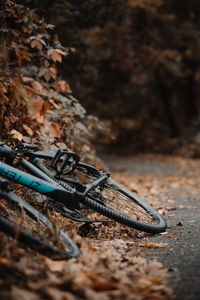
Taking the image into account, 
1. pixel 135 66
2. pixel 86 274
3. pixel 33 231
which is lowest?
pixel 86 274

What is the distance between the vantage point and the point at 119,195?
2762mm

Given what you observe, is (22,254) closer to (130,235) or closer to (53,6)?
(130,235)

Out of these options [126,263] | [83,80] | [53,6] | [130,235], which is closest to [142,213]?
[130,235]

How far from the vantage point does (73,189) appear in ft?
7.55

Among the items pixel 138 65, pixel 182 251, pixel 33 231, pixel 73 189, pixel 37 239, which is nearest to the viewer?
pixel 37 239

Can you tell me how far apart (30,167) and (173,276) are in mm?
1367

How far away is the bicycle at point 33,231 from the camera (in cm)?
181

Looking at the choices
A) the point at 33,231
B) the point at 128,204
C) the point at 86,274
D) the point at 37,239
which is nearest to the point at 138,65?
the point at 128,204

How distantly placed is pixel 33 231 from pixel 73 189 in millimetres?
474

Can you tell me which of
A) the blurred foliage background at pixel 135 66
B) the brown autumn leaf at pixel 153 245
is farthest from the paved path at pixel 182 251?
the blurred foliage background at pixel 135 66

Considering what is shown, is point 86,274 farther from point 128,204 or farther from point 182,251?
point 128,204

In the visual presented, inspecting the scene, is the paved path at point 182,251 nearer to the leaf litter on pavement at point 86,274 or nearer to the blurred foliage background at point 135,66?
the leaf litter on pavement at point 86,274

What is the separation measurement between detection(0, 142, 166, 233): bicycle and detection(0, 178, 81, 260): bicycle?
213 millimetres

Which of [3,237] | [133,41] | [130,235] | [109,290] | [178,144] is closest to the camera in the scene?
[109,290]
